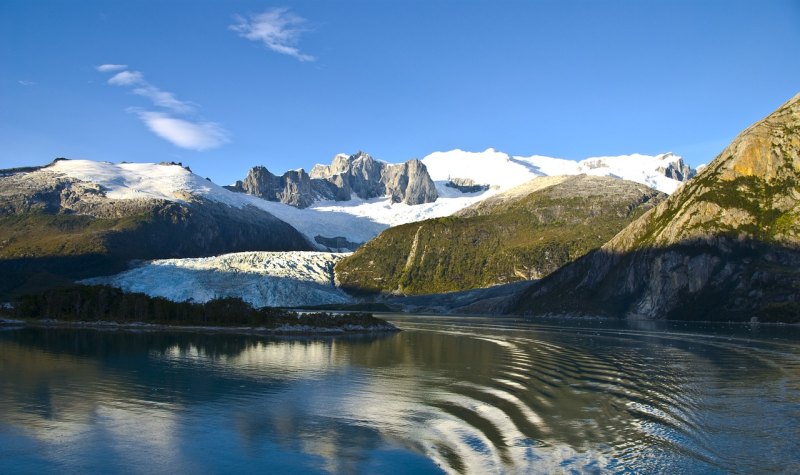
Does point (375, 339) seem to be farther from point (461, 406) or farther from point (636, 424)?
point (636, 424)

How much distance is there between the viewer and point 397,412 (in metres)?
39.7

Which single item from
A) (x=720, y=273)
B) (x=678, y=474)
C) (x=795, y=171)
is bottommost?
(x=678, y=474)

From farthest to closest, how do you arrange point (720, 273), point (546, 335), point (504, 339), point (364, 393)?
point (720, 273) → point (546, 335) → point (504, 339) → point (364, 393)

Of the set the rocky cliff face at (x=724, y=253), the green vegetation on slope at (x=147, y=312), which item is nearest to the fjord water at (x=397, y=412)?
the green vegetation on slope at (x=147, y=312)

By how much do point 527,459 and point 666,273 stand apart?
162 m

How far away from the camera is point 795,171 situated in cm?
17862

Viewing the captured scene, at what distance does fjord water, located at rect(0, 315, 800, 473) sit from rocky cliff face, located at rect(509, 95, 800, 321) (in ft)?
298

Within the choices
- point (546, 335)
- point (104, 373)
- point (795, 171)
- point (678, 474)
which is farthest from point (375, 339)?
point (795, 171)

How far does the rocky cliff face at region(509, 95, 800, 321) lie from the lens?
6102 inches

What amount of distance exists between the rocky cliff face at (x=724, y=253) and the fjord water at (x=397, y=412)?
90815mm

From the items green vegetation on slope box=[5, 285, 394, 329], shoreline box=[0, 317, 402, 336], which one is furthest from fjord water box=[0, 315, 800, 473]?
green vegetation on slope box=[5, 285, 394, 329]

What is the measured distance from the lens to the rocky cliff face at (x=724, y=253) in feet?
509

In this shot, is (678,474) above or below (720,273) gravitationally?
below

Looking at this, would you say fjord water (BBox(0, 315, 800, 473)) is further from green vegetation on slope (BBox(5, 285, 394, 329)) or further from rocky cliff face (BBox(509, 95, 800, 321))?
rocky cliff face (BBox(509, 95, 800, 321))
